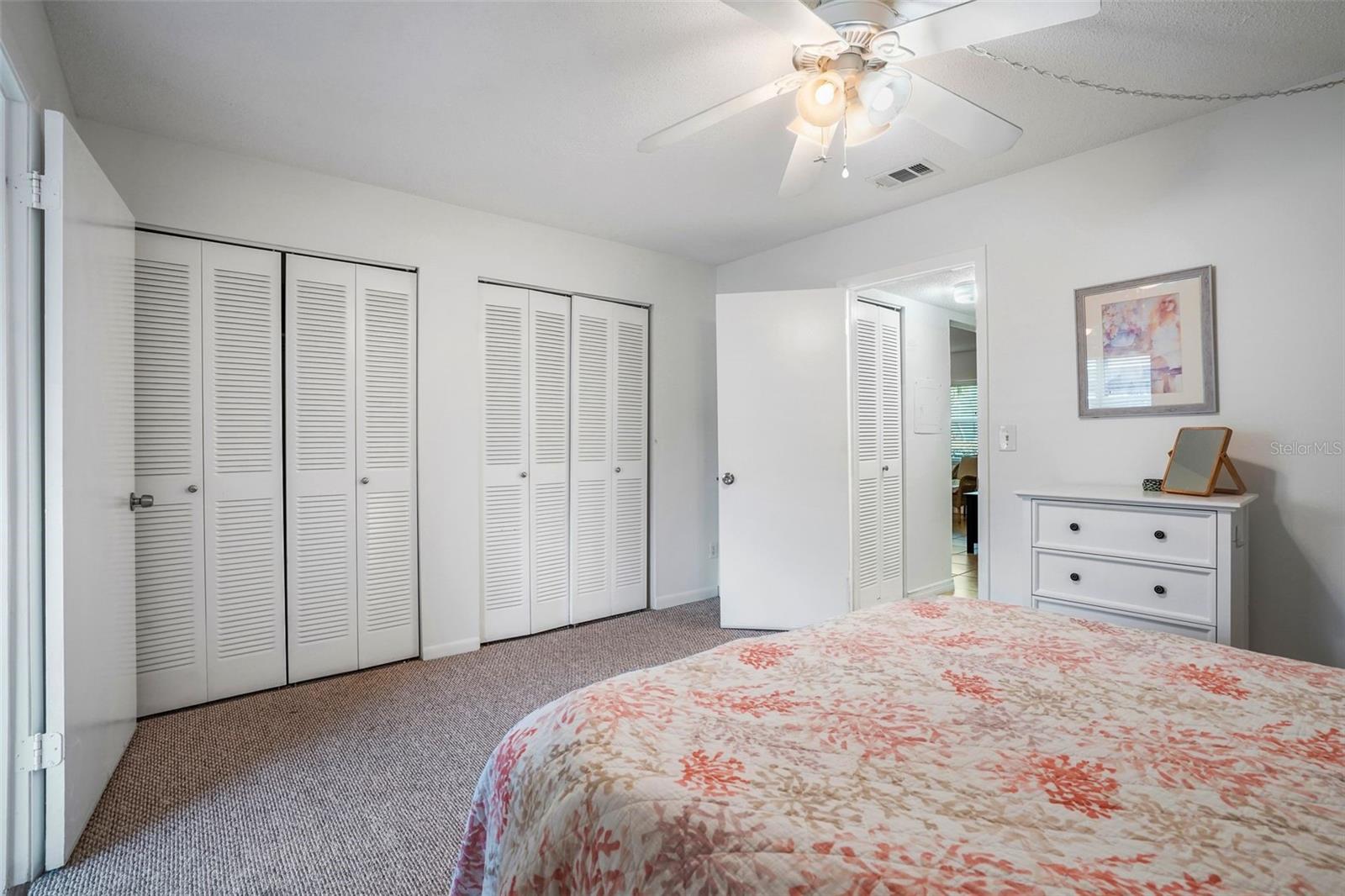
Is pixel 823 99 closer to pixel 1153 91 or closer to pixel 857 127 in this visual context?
pixel 857 127

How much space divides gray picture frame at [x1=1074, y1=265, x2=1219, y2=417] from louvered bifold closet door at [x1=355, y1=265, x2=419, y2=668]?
320cm

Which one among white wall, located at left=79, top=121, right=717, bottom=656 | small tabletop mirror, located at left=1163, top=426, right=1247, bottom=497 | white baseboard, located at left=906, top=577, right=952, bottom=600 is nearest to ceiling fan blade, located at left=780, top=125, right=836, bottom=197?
white wall, located at left=79, top=121, right=717, bottom=656

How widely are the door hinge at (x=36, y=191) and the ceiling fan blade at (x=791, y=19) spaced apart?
5.97 feet

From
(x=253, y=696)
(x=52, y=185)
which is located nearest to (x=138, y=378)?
(x=52, y=185)

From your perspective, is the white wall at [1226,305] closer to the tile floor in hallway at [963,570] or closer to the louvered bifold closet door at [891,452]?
the louvered bifold closet door at [891,452]

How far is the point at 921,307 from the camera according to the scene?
4.52m

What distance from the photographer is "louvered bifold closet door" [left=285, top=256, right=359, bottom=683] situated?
3.01 metres

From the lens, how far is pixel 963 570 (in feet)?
17.7

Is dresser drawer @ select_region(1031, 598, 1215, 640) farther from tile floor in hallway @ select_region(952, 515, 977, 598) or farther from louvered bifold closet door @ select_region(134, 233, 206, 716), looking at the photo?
louvered bifold closet door @ select_region(134, 233, 206, 716)

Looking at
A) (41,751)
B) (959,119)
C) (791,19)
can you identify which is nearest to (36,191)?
(41,751)

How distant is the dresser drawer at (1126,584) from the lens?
83.1 inches

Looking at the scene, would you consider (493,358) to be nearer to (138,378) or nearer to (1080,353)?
(138,378)

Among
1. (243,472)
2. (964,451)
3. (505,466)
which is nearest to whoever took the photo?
(243,472)

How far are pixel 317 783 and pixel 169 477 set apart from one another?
148 centimetres
